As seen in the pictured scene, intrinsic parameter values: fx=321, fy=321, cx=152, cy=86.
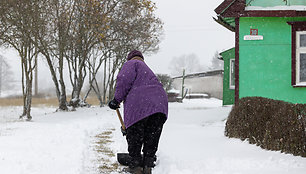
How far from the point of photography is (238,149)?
18.4 feet

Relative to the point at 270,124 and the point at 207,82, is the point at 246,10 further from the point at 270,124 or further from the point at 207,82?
the point at 207,82

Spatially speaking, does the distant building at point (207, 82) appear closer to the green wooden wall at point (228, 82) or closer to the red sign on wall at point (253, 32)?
the green wooden wall at point (228, 82)


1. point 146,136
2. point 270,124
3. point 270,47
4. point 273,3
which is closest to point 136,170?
point 146,136

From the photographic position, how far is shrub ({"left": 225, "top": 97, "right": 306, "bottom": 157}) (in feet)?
15.3

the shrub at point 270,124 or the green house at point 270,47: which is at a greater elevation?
the green house at point 270,47

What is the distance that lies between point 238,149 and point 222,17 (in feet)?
16.2

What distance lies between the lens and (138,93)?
4.18m

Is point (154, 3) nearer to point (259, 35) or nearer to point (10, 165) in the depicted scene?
point (259, 35)

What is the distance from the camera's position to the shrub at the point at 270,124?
4652 millimetres

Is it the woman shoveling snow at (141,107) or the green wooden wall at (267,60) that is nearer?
the woman shoveling snow at (141,107)

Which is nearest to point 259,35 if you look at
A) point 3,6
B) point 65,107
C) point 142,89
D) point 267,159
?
point 267,159

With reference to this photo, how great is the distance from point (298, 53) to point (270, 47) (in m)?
0.75

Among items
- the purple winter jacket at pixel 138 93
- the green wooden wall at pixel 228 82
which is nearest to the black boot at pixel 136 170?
the purple winter jacket at pixel 138 93

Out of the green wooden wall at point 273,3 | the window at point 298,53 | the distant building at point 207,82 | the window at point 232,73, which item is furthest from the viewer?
the distant building at point 207,82
